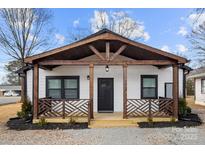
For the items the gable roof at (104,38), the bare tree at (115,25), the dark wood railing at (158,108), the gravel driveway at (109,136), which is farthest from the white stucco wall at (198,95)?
the bare tree at (115,25)

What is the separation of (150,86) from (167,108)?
2.84m

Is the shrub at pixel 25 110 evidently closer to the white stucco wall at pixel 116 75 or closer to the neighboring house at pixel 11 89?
the white stucco wall at pixel 116 75

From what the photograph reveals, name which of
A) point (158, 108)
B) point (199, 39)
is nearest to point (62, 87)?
point (158, 108)

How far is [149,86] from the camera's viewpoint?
1536 cm

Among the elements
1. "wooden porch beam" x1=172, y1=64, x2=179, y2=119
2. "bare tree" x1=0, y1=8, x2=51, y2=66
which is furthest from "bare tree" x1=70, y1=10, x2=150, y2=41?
"wooden porch beam" x1=172, y1=64, x2=179, y2=119

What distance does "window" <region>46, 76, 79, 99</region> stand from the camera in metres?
15.0

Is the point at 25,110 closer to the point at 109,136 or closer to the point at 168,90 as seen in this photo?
the point at 109,136

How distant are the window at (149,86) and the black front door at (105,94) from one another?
169cm

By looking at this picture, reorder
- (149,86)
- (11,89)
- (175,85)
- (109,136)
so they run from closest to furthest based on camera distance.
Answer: (109,136) < (175,85) < (149,86) < (11,89)

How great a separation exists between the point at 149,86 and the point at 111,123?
4512 mm

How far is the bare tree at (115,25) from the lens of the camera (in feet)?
125

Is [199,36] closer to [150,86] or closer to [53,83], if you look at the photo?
[150,86]

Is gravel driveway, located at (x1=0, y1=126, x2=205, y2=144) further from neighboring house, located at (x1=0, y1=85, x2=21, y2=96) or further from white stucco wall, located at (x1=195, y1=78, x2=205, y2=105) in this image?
neighboring house, located at (x1=0, y1=85, x2=21, y2=96)

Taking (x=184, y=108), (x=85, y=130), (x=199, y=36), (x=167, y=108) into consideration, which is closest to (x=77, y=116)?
(x=85, y=130)
